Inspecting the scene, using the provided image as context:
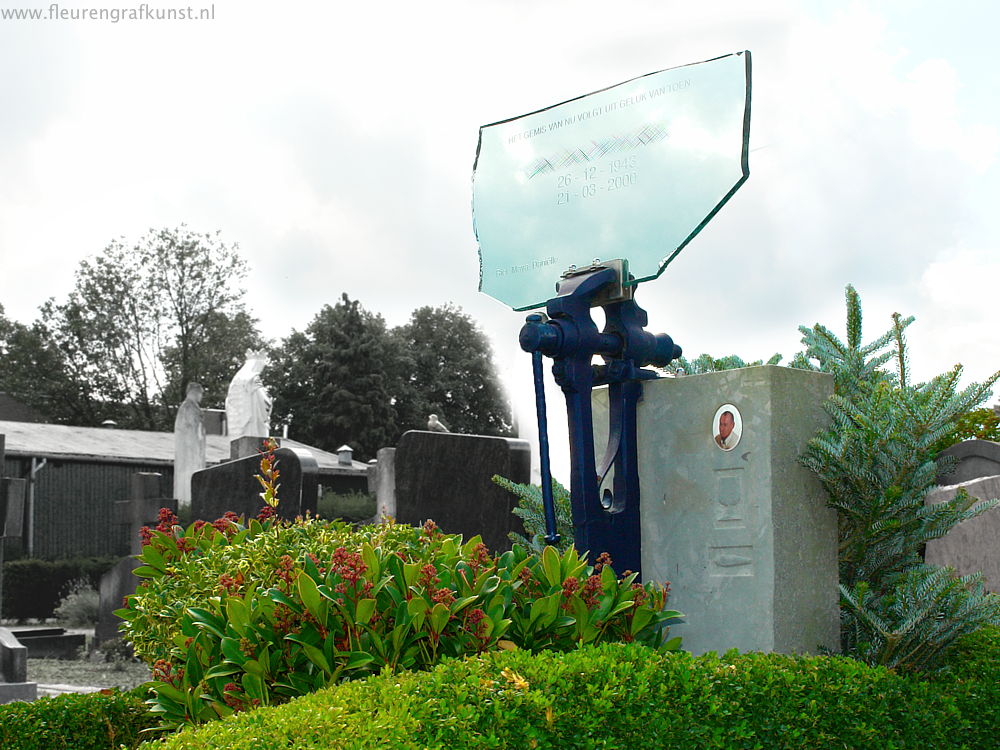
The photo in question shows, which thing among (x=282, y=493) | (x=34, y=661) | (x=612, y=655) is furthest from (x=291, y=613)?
(x=34, y=661)

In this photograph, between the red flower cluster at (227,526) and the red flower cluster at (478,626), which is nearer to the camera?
the red flower cluster at (478,626)

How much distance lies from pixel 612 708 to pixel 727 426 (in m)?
1.58

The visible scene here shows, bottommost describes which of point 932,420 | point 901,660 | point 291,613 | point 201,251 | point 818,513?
point 901,660

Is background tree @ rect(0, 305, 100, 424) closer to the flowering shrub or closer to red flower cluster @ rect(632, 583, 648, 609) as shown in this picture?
the flowering shrub

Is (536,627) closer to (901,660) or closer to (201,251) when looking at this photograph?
(901,660)

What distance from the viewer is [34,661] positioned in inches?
541

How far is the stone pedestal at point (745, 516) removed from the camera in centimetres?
397

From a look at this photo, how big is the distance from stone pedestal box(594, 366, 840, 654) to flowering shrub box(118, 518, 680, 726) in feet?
1.09

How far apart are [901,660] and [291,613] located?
7.74ft

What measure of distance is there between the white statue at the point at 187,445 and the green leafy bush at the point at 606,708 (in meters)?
21.2

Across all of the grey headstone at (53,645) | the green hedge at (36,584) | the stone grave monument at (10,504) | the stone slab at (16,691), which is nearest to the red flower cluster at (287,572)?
the stone slab at (16,691)

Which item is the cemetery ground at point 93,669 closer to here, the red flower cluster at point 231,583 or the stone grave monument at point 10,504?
the stone grave monument at point 10,504

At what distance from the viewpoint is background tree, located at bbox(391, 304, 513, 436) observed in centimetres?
4144

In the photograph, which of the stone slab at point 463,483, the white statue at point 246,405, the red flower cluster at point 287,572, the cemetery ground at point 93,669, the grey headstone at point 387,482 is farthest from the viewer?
the white statue at point 246,405
